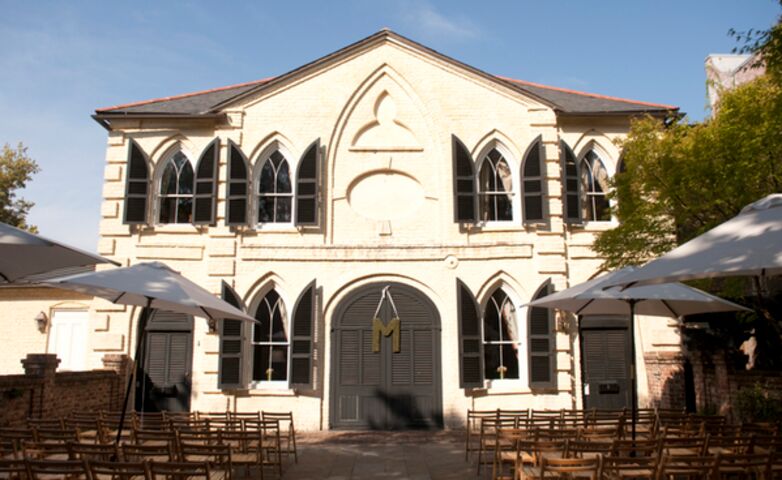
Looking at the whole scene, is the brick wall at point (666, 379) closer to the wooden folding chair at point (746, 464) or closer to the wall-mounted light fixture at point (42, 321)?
the wooden folding chair at point (746, 464)

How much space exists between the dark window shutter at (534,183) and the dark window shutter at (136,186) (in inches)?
369

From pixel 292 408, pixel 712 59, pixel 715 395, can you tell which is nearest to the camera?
pixel 715 395

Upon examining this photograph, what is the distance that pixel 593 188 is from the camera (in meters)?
16.3

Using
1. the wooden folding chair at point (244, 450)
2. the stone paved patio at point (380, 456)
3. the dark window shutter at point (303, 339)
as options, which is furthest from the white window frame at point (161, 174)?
the wooden folding chair at point (244, 450)

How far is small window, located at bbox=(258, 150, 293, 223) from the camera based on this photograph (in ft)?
52.5

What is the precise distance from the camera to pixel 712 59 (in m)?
25.9

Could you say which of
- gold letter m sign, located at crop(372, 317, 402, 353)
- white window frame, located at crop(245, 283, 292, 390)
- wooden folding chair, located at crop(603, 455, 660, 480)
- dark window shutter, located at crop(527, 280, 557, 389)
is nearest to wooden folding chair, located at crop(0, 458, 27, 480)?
wooden folding chair, located at crop(603, 455, 660, 480)

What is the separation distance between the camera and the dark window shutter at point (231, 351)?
14680mm

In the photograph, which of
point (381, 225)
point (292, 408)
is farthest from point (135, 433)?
point (381, 225)

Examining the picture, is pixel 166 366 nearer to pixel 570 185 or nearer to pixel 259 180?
pixel 259 180

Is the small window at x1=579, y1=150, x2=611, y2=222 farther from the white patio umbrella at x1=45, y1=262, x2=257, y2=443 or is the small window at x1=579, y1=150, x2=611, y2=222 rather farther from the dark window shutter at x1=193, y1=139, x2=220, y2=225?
the white patio umbrella at x1=45, y1=262, x2=257, y2=443

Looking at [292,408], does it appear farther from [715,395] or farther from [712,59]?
[712,59]

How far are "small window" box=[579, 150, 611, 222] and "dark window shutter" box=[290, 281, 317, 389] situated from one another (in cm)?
714

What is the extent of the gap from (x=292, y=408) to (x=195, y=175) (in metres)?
6.22
